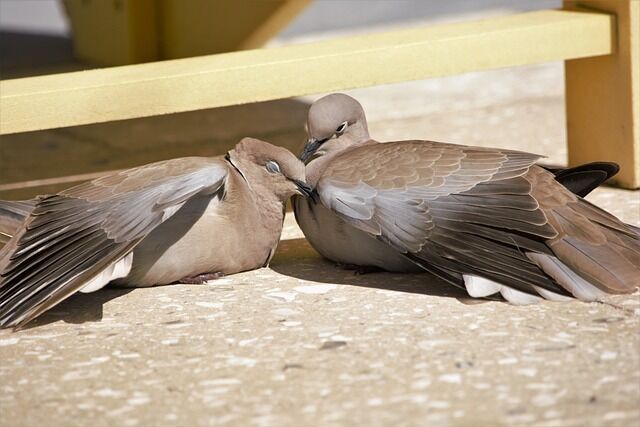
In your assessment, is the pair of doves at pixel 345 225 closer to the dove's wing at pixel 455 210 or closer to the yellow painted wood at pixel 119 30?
the dove's wing at pixel 455 210

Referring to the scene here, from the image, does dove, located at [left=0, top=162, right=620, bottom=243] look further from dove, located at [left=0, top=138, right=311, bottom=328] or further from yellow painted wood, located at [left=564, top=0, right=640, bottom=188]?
yellow painted wood, located at [left=564, top=0, right=640, bottom=188]

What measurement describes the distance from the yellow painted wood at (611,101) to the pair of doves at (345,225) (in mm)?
939

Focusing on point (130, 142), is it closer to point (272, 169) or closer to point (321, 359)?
point (272, 169)

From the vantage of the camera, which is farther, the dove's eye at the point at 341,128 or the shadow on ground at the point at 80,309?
the dove's eye at the point at 341,128

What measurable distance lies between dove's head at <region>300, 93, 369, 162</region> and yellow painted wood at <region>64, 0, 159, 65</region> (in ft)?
8.54

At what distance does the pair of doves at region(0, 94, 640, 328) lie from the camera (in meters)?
2.95

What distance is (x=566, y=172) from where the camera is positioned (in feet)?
10.8

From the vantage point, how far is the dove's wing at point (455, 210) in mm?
2965

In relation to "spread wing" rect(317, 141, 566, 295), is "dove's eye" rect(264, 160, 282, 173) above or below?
above

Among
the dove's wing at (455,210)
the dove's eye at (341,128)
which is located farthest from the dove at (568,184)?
the dove's eye at (341,128)

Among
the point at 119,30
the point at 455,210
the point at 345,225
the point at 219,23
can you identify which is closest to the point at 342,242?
the point at 345,225

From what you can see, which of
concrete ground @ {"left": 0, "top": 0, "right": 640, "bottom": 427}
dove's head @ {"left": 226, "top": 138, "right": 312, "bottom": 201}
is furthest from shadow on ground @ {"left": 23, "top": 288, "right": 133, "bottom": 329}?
dove's head @ {"left": 226, "top": 138, "right": 312, "bottom": 201}

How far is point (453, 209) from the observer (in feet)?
10.00

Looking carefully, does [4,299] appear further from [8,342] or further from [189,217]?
[189,217]
